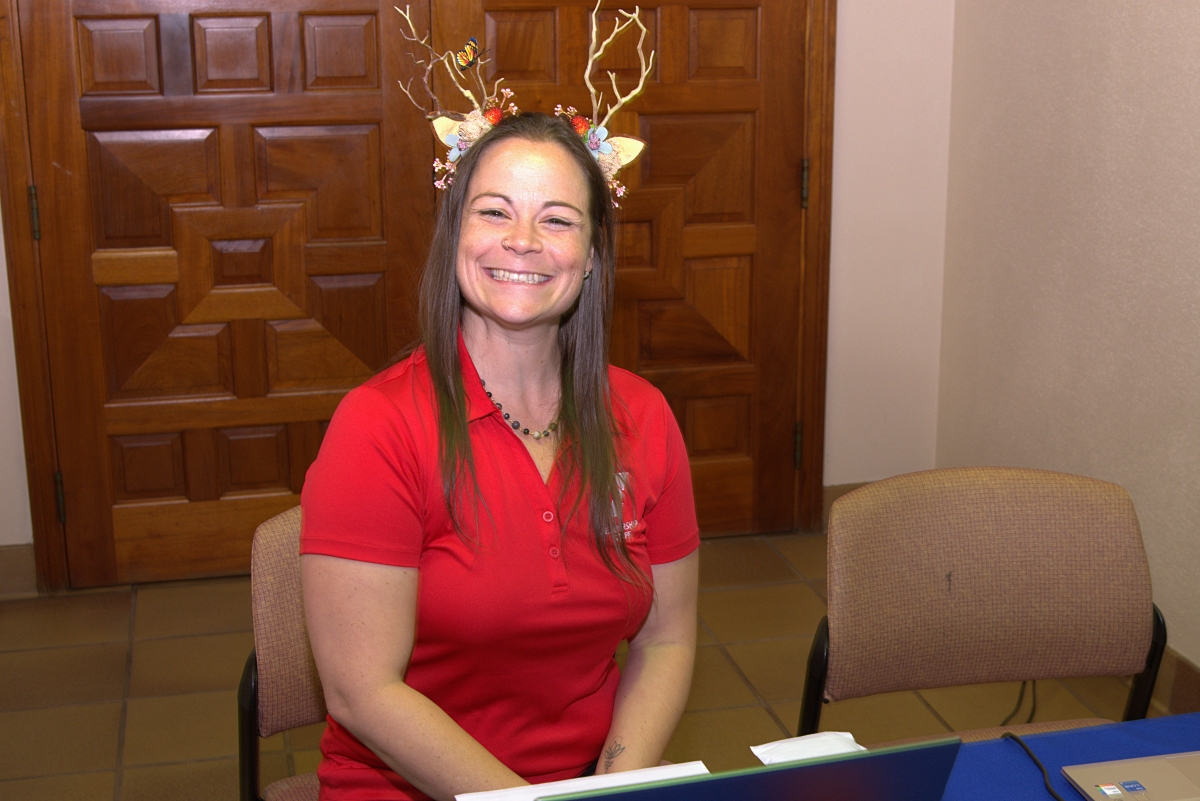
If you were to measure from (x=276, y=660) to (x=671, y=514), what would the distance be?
1.87ft

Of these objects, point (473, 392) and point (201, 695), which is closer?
point (473, 392)

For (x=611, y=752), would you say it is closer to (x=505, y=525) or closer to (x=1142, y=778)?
(x=505, y=525)

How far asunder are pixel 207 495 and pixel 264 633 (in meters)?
2.11

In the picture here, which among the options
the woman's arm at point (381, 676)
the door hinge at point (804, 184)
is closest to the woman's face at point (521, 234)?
the woman's arm at point (381, 676)

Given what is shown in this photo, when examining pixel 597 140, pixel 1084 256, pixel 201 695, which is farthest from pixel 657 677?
pixel 1084 256

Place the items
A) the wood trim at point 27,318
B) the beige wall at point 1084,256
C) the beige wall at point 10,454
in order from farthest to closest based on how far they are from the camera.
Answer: the beige wall at point 10,454 < the wood trim at point 27,318 < the beige wall at point 1084,256

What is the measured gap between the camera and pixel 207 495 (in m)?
3.59

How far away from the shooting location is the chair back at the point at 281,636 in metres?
1.61

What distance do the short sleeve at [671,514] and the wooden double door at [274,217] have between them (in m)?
2.02

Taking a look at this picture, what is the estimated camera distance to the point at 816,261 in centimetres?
385

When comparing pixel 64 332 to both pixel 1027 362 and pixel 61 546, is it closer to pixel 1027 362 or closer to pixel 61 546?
pixel 61 546

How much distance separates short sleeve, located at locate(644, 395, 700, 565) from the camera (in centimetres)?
166

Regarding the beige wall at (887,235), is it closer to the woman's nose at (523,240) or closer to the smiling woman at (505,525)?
the smiling woman at (505,525)

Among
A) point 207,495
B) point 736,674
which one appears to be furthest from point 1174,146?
point 207,495
